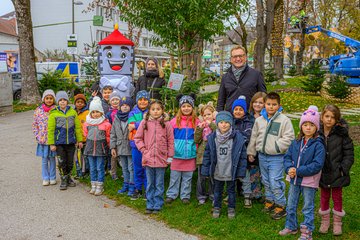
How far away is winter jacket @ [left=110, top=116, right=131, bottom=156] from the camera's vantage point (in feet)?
20.9

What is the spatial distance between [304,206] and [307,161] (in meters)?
0.53

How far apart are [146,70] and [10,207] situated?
3087mm

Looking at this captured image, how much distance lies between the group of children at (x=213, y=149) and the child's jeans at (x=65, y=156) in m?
0.02

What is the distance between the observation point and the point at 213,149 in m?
5.36

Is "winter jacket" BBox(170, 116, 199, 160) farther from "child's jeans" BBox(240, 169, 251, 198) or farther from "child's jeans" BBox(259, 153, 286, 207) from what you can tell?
"child's jeans" BBox(259, 153, 286, 207)

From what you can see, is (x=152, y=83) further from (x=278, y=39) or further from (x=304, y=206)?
(x=278, y=39)

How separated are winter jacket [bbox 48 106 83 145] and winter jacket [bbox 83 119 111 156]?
36 centimetres

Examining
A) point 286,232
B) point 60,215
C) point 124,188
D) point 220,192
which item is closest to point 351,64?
point 124,188

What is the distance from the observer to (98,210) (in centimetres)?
587

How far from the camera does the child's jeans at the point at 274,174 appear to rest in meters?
5.33

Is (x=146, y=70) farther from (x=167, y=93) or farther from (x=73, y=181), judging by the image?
(x=73, y=181)

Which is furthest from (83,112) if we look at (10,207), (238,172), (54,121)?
(238,172)

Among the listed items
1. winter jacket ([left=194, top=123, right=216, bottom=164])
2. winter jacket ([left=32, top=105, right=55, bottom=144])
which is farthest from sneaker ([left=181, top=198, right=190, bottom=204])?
winter jacket ([left=32, top=105, right=55, bottom=144])

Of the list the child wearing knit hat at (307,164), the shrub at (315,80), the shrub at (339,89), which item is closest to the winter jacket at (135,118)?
the child wearing knit hat at (307,164)
